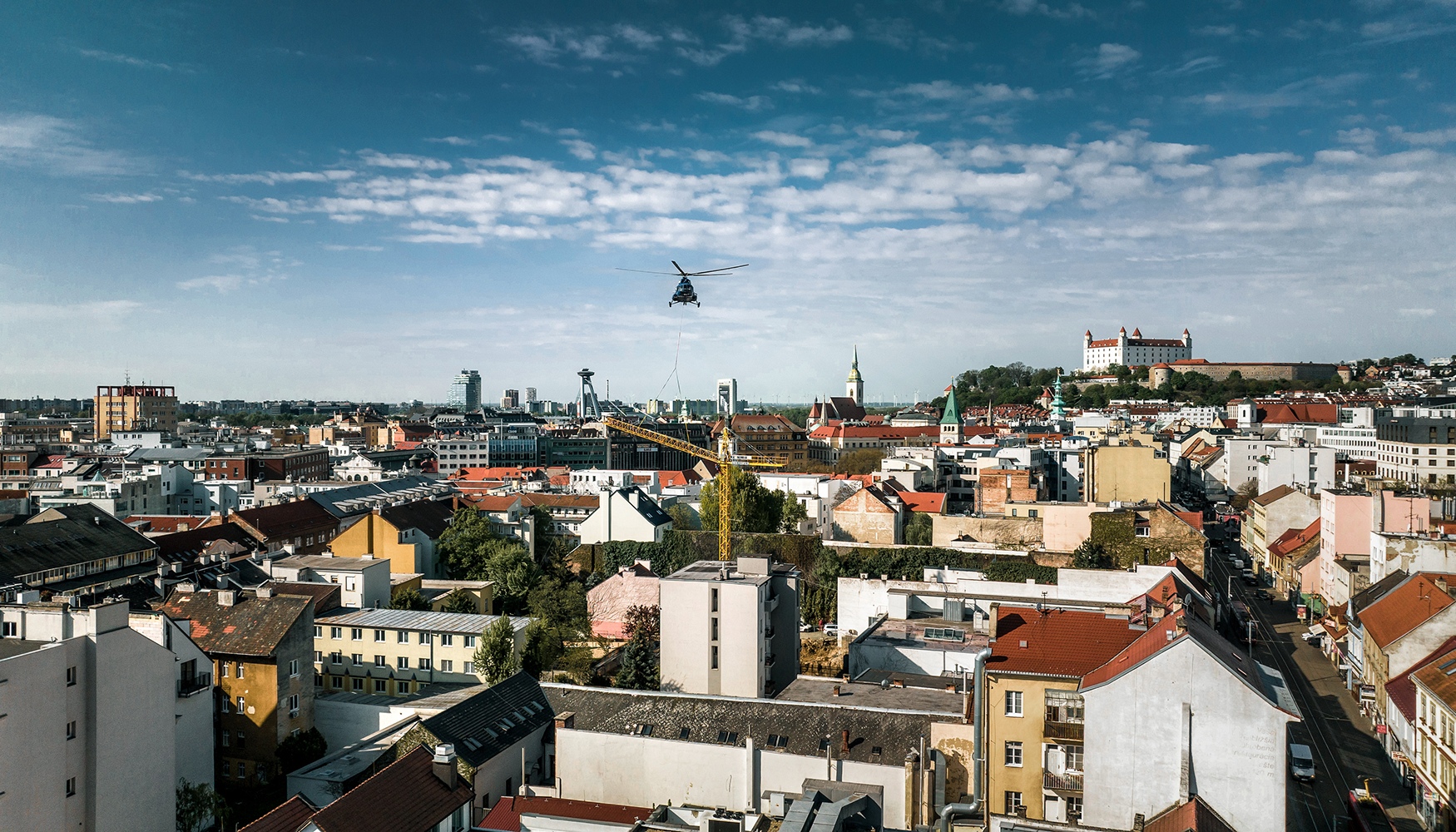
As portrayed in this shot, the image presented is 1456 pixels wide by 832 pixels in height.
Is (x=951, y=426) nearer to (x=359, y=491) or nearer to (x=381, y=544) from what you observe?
(x=359, y=491)

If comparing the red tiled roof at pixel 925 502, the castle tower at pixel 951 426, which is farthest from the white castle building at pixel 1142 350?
the red tiled roof at pixel 925 502

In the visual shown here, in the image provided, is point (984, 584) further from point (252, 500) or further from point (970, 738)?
point (252, 500)

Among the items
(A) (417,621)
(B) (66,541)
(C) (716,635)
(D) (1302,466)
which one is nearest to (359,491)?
(B) (66,541)

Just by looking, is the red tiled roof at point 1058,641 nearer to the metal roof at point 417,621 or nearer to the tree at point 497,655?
the tree at point 497,655

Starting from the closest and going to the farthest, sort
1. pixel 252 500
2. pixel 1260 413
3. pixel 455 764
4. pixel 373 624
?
pixel 455 764 < pixel 373 624 < pixel 252 500 < pixel 1260 413

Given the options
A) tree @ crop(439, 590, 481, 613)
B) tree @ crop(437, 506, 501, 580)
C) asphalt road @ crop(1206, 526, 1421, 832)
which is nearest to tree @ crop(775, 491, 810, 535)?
tree @ crop(437, 506, 501, 580)

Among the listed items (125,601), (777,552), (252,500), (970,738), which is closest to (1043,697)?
(970,738)
